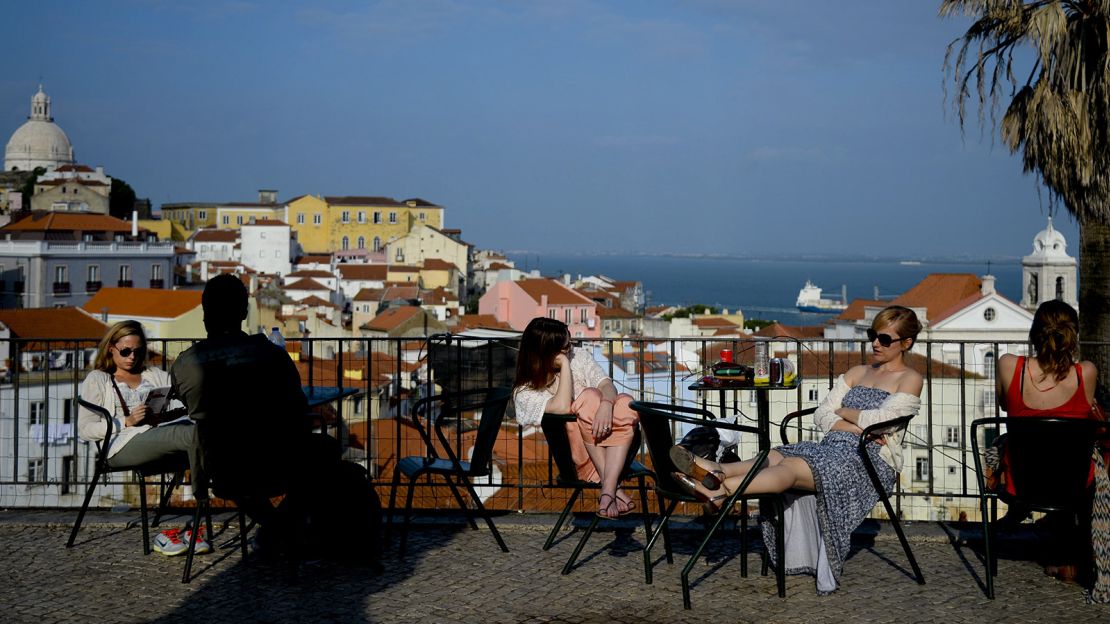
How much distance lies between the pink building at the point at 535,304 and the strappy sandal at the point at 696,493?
6030cm

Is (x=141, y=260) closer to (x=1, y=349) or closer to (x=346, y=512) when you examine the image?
(x=1, y=349)

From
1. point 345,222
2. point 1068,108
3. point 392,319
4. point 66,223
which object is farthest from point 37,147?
point 1068,108

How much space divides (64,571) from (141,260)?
2947 inches

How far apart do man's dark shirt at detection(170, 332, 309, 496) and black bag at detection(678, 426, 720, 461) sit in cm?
183

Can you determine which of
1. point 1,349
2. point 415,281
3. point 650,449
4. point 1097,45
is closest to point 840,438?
point 650,449

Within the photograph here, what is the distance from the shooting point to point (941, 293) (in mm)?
66625

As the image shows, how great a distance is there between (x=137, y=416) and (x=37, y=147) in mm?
138551

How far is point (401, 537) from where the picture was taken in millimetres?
5957

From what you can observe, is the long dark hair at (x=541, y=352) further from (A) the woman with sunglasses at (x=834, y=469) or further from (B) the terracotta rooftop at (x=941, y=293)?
(B) the terracotta rooftop at (x=941, y=293)

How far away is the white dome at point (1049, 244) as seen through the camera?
63531mm

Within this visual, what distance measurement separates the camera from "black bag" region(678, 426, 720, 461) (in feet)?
16.9

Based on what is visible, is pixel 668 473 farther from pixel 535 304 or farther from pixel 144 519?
pixel 535 304

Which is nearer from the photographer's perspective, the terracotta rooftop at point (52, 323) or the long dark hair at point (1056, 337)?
the long dark hair at point (1056, 337)

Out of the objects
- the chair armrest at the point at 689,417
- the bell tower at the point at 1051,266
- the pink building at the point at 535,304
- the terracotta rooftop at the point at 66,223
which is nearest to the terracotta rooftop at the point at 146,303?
the terracotta rooftop at the point at 66,223
